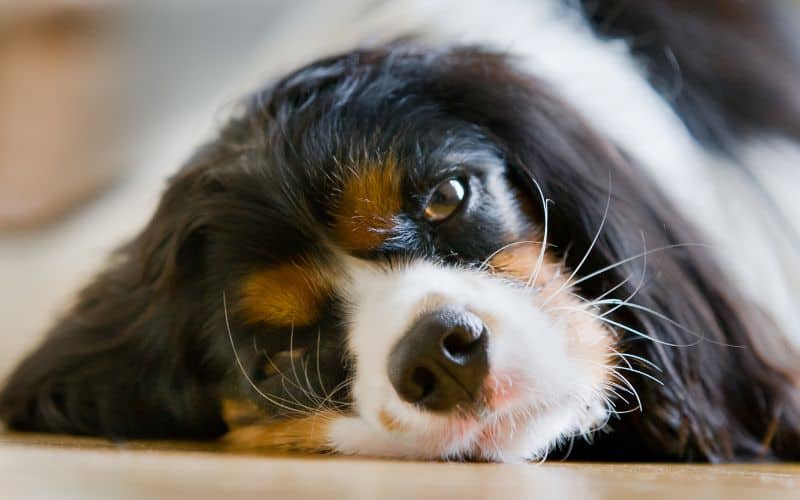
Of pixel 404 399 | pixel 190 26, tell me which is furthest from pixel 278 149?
pixel 190 26

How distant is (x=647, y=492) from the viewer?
2.78 feet

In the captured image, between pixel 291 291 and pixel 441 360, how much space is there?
11.4 inches

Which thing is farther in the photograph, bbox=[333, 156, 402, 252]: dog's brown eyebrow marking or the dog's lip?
bbox=[333, 156, 402, 252]: dog's brown eyebrow marking

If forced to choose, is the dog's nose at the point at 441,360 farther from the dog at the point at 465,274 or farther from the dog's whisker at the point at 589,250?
the dog's whisker at the point at 589,250

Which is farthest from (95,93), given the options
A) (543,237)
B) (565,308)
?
(565,308)

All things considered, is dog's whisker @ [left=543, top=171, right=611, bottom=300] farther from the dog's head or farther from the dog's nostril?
the dog's nostril

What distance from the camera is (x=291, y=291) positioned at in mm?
1390

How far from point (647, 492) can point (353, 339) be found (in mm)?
580

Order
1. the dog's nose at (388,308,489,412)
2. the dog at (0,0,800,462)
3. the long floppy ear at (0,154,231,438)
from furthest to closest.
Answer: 1. the long floppy ear at (0,154,231,438)
2. the dog at (0,0,800,462)
3. the dog's nose at (388,308,489,412)

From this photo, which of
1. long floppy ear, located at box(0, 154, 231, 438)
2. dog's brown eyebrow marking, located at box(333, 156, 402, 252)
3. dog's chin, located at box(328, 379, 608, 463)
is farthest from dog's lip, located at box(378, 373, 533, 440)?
long floppy ear, located at box(0, 154, 231, 438)

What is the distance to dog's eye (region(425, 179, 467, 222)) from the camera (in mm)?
1387

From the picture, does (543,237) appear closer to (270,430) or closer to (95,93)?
(270,430)

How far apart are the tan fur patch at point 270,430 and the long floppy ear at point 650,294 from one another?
15.5 inches

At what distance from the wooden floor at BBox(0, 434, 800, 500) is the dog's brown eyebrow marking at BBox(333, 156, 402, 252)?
0.99 ft
